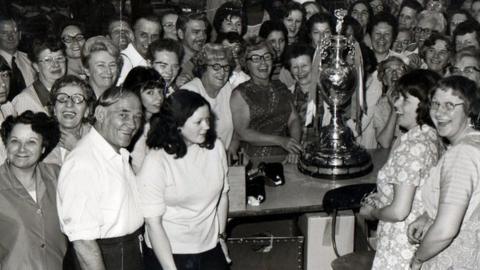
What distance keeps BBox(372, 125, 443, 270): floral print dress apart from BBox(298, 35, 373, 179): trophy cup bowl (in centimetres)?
98

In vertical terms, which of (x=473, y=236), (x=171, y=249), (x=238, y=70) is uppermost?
(x=238, y=70)

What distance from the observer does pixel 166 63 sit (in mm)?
4191

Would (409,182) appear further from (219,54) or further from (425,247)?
(219,54)

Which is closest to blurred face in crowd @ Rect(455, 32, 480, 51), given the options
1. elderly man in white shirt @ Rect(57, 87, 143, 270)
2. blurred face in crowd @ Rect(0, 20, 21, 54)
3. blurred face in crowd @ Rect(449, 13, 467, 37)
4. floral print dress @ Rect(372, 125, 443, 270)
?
blurred face in crowd @ Rect(449, 13, 467, 37)

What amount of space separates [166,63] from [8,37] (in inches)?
49.9

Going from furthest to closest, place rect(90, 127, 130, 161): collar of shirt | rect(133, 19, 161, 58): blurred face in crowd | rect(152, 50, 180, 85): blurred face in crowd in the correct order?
rect(133, 19, 161, 58): blurred face in crowd → rect(152, 50, 180, 85): blurred face in crowd → rect(90, 127, 130, 161): collar of shirt

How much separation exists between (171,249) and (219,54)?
170 cm

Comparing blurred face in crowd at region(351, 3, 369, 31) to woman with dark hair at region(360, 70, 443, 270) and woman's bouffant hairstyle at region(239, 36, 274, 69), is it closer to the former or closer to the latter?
woman's bouffant hairstyle at region(239, 36, 274, 69)

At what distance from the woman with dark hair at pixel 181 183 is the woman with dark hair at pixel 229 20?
2.63 m

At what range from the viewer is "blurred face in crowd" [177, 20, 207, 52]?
5059mm

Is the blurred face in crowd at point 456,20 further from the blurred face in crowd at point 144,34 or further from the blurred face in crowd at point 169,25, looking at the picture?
the blurred face in crowd at point 144,34

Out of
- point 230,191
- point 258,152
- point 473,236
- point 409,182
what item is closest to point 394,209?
point 409,182

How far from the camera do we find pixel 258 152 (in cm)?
454

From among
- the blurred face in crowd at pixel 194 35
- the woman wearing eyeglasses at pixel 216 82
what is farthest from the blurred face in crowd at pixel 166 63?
the blurred face in crowd at pixel 194 35
